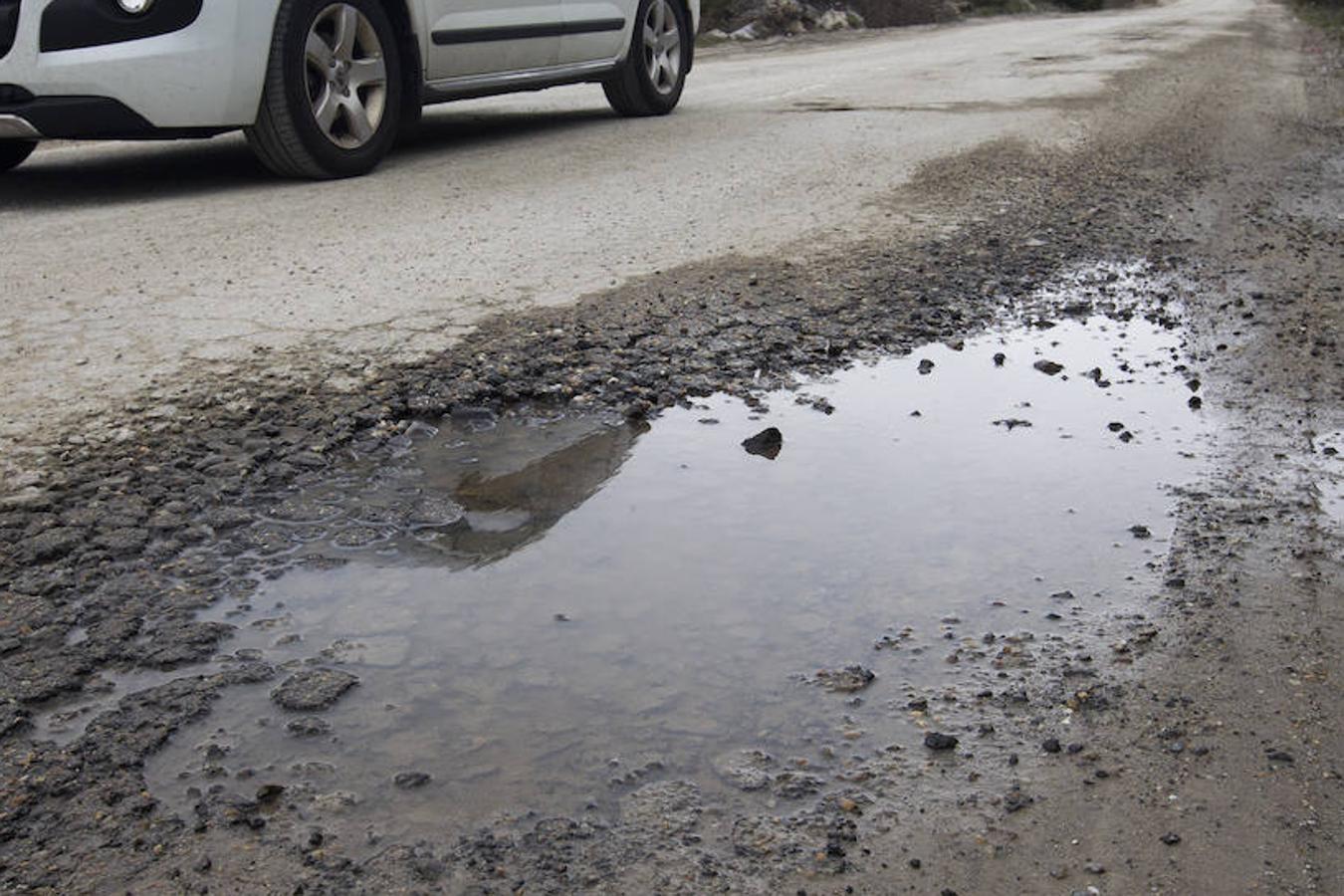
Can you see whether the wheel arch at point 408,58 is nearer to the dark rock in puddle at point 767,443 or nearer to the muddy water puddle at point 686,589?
the muddy water puddle at point 686,589

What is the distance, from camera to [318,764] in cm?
221

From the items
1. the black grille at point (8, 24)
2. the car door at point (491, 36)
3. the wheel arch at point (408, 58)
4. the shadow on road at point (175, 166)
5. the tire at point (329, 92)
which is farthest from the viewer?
the car door at point (491, 36)

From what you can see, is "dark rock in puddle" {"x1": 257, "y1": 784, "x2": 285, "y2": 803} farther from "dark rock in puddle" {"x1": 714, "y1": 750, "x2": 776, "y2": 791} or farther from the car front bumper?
the car front bumper

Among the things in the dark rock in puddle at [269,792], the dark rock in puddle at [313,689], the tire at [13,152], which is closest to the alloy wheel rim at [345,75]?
the tire at [13,152]

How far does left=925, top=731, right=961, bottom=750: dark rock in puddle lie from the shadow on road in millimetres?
5091

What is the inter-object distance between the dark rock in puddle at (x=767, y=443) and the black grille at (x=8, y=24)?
393 cm

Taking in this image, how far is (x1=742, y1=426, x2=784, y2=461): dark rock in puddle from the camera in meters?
3.58

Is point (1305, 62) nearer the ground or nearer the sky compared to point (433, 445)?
nearer the ground

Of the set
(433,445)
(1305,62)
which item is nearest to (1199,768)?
(433,445)

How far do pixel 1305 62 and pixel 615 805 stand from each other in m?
15.4

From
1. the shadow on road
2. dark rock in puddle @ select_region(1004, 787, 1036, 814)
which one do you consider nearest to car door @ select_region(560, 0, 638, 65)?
the shadow on road

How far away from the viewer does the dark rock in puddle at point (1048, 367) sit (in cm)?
421

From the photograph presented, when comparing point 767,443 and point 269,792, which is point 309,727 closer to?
point 269,792

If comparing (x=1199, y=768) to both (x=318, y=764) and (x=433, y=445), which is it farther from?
(x=433, y=445)
